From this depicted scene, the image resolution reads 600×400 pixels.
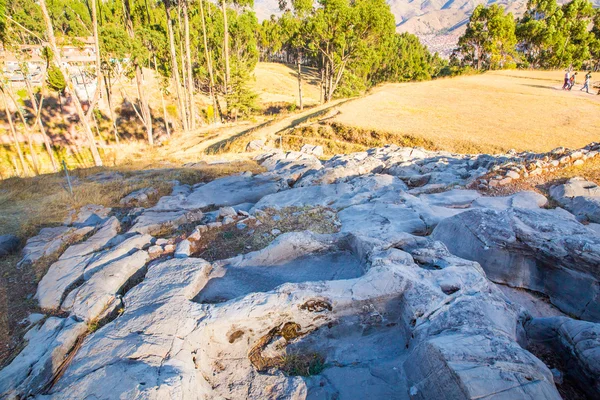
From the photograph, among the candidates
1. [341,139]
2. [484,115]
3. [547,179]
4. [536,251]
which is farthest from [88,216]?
[484,115]

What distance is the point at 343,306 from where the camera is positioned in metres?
5.71

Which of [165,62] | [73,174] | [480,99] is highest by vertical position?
[165,62]

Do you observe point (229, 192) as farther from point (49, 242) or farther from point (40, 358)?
point (40, 358)

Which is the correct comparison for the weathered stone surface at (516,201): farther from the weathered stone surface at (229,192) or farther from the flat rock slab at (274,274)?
the weathered stone surface at (229,192)

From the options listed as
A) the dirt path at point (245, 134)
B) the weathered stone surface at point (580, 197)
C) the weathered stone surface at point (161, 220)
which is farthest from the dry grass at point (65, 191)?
the weathered stone surface at point (580, 197)

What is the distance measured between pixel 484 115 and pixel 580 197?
865 inches

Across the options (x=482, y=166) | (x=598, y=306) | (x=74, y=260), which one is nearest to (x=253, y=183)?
(x=74, y=260)

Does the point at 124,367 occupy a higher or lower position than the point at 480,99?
lower

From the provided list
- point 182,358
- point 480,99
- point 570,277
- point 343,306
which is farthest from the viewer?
point 480,99

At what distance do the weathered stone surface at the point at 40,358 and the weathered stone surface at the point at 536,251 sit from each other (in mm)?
8065

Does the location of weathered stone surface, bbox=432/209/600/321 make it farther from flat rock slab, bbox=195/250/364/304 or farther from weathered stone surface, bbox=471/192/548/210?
flat rock slab, bbox=195/250/364/304

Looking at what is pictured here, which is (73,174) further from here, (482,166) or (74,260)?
(482,166)

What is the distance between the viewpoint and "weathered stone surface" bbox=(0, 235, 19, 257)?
30.3ft

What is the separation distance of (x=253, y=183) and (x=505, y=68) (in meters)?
64.4
